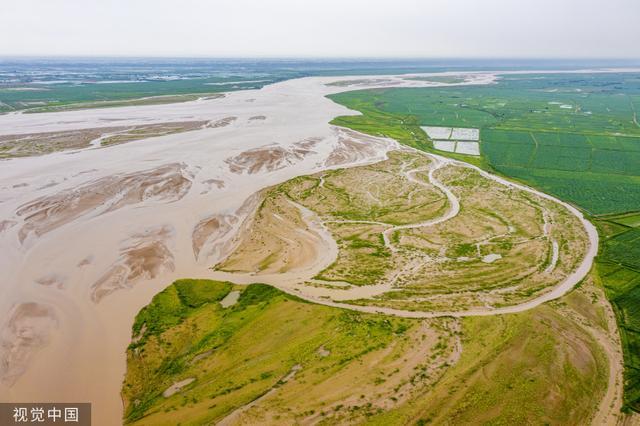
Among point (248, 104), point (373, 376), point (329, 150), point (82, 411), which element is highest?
point (248, 104)

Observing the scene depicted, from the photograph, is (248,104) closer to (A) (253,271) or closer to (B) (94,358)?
(A) (253,271)

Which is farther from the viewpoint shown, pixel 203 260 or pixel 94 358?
pixel 203 260

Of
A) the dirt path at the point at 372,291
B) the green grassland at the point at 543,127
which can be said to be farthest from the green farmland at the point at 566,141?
the dirt path at the point at 372,291

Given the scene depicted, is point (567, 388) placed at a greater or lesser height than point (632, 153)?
lesser

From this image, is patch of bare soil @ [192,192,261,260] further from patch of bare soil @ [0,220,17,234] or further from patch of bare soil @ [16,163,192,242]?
patch of bare soil @ [0,220,17,234]

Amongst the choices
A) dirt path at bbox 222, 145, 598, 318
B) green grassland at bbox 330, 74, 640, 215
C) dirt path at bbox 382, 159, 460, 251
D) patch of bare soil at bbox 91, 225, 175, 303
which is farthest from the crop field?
green grassland at bbox 330, 74, 640, 215

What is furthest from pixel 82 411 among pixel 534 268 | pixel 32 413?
pixel 534 268

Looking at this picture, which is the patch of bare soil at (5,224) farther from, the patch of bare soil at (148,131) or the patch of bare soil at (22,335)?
the patch of bare soil at (148,131)

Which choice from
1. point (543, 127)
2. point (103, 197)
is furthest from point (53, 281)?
point (543, 127)
